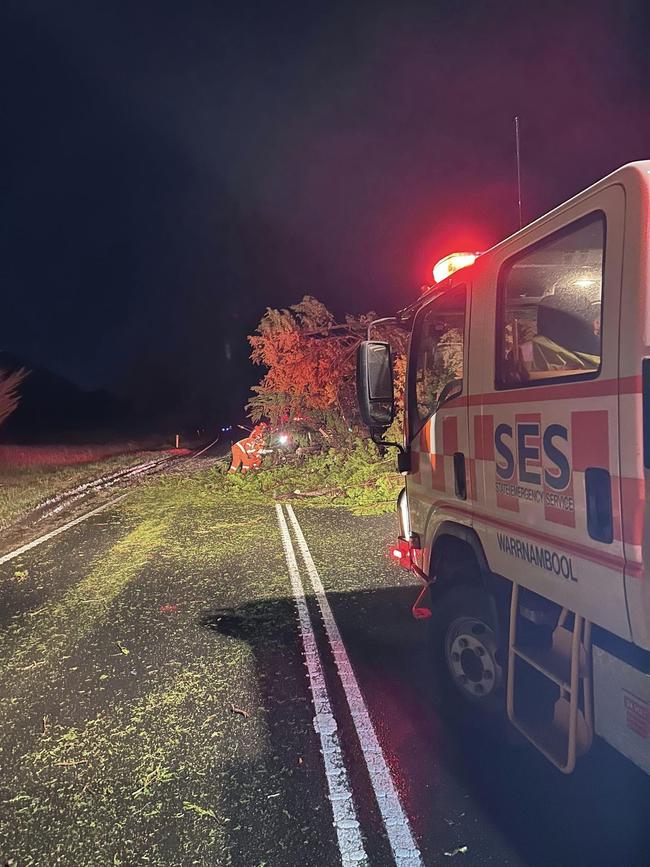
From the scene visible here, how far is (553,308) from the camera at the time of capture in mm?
2697

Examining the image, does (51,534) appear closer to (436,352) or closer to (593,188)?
(436,352)

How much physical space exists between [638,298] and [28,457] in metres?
22.7

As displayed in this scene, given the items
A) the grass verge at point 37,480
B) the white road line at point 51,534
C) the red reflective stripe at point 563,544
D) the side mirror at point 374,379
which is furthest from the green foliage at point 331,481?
the red reflective stripe at point 563,544

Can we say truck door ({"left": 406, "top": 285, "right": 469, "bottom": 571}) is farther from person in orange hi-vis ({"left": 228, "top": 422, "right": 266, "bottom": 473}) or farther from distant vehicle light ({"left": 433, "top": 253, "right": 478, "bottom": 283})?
person in orange hi-vis ({"left": 228, "top": 422, "right": 266, "bottom": 473})

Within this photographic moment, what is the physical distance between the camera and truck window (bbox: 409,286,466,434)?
3668mm

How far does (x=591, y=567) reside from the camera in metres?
2.25

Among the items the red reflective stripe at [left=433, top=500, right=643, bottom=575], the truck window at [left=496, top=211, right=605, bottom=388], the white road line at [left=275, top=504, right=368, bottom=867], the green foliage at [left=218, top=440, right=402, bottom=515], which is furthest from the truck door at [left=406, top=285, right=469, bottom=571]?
the green foliage at [left=218, top=440, right=402, bottom=515]

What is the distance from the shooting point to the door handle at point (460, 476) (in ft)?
11.1

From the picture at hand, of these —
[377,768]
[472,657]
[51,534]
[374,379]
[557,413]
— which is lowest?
[377,768]

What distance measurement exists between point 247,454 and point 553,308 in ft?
43.3

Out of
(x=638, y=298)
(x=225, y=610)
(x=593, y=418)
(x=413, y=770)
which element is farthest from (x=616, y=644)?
(x=225, y=610)

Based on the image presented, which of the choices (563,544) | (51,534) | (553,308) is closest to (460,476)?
(563,544)

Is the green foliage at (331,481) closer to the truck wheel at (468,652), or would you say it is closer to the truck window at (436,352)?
the truck window at (436,352)

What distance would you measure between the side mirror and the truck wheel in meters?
1.24
